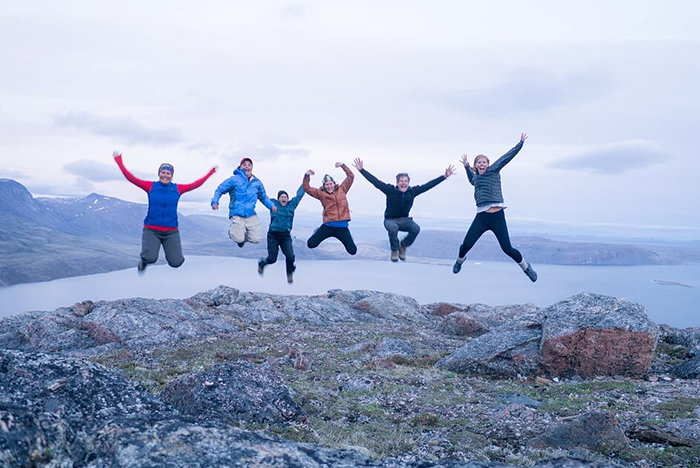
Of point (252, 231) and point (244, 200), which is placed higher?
point (244, 200)

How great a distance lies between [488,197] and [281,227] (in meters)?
6.73

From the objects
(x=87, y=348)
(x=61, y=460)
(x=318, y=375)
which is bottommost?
(x=87, y=348)

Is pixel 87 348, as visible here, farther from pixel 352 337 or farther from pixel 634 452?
pixel 634 452

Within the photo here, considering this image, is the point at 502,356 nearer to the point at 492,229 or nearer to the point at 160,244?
the point at 492,229

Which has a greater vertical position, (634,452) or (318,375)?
(634,452)

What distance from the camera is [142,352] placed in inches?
1300

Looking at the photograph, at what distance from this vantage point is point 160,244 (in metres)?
14.5

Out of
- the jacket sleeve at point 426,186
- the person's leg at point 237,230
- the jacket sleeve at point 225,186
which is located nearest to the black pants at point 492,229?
the jacket sleeve at point 426,186

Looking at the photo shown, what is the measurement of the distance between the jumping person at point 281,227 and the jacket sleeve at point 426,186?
4.19 metres

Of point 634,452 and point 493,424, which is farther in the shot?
point 493,424

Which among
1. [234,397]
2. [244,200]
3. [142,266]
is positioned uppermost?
[244,200]

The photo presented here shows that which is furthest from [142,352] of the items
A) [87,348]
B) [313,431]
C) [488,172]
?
[488,172]

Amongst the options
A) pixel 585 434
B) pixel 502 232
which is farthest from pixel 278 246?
pixel 585 434

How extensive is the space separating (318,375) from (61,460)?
59.8 feet
